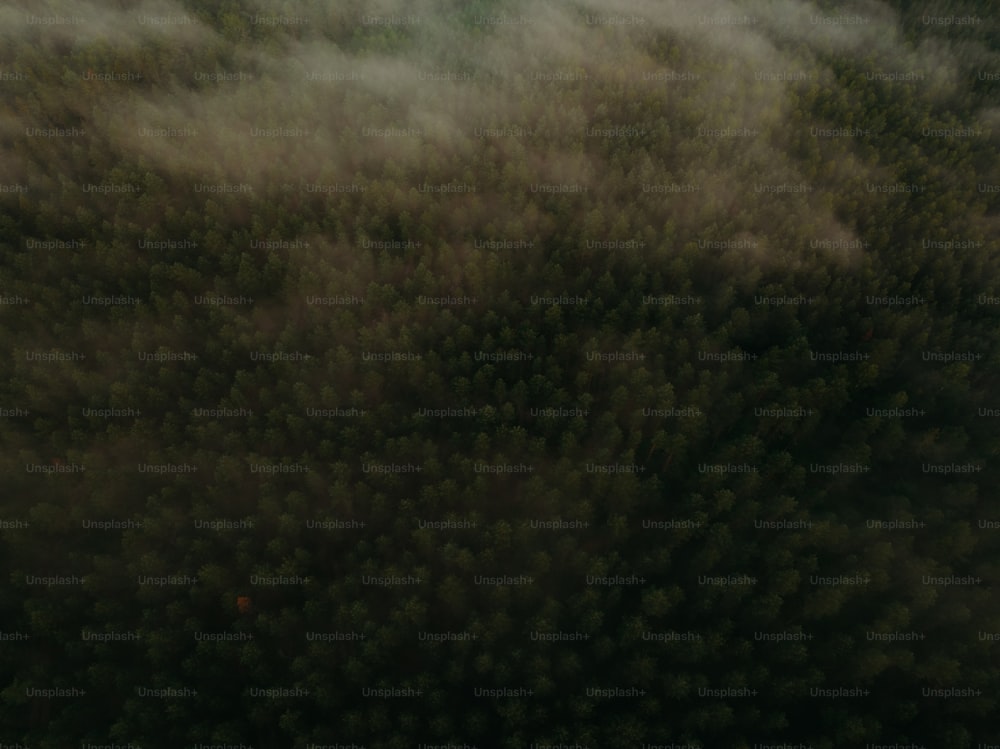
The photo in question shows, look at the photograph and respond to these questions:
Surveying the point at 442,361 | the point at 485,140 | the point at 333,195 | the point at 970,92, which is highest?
the point at 970,92

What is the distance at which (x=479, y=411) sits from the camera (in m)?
35.0

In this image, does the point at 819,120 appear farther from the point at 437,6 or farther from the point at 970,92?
the point at 437,6

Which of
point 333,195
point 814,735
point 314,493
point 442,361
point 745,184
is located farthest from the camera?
point 745,184

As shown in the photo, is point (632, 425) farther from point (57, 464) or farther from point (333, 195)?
point (57, 464)

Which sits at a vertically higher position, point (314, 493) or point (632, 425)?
point (632, 425)

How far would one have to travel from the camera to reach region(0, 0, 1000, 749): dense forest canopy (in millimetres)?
29047

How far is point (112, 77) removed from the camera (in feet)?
171

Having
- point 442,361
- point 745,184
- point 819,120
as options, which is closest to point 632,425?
point 442,361

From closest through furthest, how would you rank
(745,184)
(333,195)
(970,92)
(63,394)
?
(63,394) → (333,195) → (745,184) → (970,92)

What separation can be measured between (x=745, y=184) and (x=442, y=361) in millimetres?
30827

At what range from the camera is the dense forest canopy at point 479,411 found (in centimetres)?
2905

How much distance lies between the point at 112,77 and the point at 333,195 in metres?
26.6

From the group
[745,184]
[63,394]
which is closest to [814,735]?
[745,184]

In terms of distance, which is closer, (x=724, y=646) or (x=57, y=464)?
(x=724, y=646)
